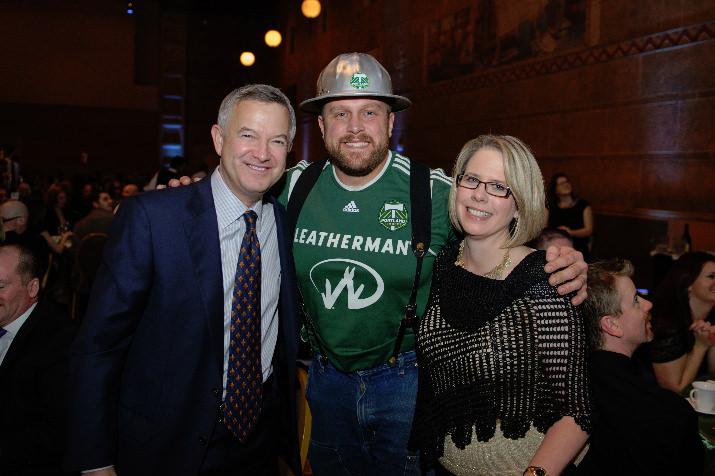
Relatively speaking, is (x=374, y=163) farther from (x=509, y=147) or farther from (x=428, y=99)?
(x=428, y=99)

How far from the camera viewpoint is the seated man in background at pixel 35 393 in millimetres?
2133

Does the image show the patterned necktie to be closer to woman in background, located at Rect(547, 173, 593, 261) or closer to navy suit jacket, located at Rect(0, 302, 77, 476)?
navy suit jacket, located at Rect(0, 302, 77, 476)

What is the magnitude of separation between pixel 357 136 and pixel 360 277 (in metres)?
0.61

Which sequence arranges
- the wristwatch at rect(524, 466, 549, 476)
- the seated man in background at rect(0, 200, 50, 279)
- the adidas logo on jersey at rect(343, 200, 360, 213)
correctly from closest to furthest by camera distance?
the wristwatch at rect(524, 466, 549, 476)
the adidas logo on jersey at rect(343, 200, 360, 213)
the seated man in background at rect(0, 200, 50, 279)

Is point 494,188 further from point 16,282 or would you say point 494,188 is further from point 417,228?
point 16,282

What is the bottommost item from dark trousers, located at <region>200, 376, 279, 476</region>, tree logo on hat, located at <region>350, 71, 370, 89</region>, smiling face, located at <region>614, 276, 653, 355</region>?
dark trousers, located at <region>200, 376, 279, 476</region>

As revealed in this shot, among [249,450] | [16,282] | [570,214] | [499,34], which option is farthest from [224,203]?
[499,34]

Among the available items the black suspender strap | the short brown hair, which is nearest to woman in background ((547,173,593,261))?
the short brown hair

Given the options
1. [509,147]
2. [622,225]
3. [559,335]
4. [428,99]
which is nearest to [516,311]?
[559,335]

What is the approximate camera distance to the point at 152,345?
167cm

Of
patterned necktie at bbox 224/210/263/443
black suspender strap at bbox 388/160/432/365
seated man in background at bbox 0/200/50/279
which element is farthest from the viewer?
seated man in background at bbox 0/200/50/279

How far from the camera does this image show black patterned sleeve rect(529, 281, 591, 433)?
5.09 feet

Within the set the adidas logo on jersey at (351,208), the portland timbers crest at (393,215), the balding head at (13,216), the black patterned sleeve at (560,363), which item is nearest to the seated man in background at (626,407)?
the black patterned sleeve at (560,363)

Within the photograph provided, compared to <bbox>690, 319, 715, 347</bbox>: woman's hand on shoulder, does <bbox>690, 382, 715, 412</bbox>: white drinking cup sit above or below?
below
